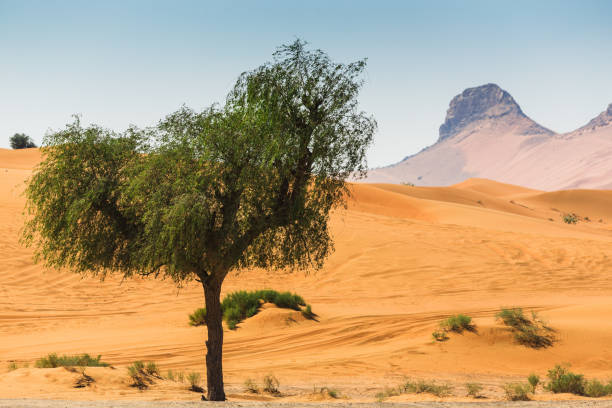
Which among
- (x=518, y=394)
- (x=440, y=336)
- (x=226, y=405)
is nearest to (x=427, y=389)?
(x=518, y=394)

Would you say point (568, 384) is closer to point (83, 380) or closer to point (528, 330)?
point (528, 330)

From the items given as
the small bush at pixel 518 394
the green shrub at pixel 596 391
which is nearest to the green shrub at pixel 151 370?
the small bush at pixel 518 394

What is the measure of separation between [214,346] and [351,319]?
801 cm

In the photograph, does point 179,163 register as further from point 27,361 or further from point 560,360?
point 560,360

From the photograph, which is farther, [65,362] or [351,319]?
[351,319]

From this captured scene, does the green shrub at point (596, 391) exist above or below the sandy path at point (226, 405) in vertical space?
Result: below

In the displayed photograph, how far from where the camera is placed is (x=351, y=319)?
17344 millimetres

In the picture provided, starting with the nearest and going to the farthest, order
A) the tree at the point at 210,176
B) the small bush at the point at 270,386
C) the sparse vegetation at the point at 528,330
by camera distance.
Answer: the tree at the point at 210,176, the small bush at the point at 270,386, the sparse vegetation at the point at 528,330

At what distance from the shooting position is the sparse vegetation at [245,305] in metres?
16.8

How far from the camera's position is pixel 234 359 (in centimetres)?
1355

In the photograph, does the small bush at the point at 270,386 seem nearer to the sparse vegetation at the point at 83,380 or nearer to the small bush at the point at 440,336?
the sparse vegetation at the point at 83,380

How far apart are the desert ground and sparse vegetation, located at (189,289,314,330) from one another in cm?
48

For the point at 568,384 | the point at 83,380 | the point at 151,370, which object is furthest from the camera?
the point at 151,370

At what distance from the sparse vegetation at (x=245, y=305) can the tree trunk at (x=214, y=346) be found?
6.31 meters
